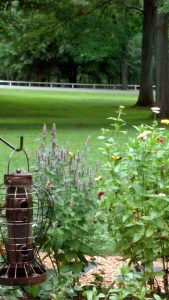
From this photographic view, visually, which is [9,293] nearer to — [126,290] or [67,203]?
[67,203]

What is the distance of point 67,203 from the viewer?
429 cm

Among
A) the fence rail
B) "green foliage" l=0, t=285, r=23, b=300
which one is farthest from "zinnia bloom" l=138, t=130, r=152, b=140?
the fence rail

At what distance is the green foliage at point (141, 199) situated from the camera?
13.6 feet

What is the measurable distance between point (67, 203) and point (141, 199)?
443 mm

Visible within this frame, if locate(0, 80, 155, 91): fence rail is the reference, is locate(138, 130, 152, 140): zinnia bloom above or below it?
above

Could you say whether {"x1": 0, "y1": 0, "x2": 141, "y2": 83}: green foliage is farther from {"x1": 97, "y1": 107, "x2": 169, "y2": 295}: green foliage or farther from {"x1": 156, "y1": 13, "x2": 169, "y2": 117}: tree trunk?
{"x1": 97, "y1": 107, "x2": 169, "y2": 295}: green foliage

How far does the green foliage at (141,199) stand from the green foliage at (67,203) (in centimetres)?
13

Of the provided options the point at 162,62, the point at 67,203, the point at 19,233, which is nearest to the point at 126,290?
the point at 19,233

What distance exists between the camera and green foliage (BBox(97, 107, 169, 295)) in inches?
164

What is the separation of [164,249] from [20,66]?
62.7 m

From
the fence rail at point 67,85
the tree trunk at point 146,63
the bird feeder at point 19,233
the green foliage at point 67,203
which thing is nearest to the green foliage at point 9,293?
the green foliage at point 67,203

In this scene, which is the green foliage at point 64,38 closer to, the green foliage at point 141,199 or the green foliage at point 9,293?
the green foliage at point 141,199

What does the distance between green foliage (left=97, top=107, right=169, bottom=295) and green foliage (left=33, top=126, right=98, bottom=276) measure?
13 cm

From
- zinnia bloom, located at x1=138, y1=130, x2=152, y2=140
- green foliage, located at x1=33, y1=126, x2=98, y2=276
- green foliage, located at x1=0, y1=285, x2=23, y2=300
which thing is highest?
zinnia bloom, located at x1=138, y1=130, x2=152, y2=140
